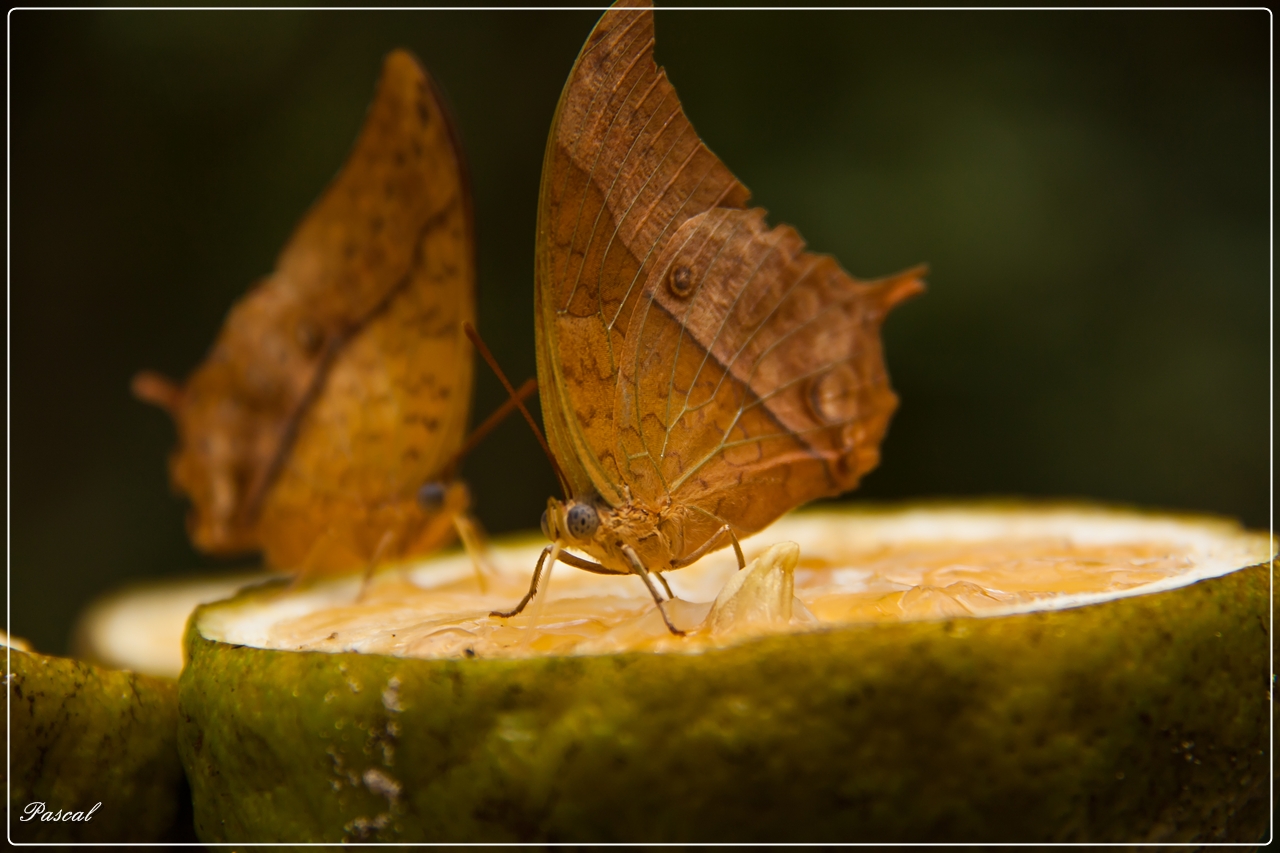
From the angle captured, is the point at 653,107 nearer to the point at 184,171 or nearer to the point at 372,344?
the point at 372,344

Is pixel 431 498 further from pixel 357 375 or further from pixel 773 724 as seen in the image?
pixel 773 724

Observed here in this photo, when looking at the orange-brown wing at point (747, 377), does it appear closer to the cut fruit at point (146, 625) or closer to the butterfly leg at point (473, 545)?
the butterfly leg at point (473, 545)

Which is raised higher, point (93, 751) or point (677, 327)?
point (677, 327)

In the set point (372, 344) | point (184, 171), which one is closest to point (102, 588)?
point (184, 171)
